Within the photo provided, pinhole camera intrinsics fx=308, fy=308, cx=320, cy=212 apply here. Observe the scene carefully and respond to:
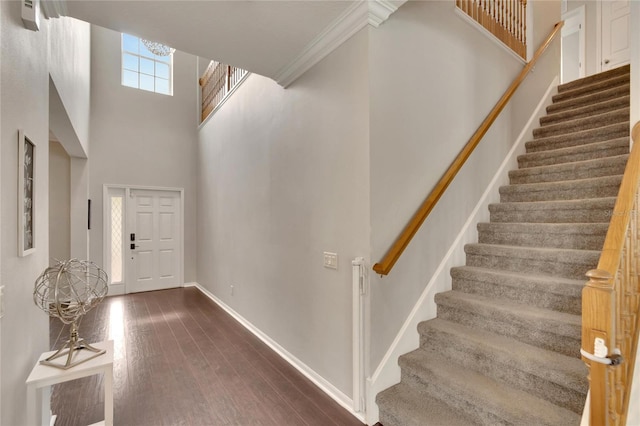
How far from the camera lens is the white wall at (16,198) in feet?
4.16

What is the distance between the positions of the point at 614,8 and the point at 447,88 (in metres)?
4.81

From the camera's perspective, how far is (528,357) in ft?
5.99

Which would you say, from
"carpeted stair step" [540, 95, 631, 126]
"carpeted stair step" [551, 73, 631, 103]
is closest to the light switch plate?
"carpeted stair step" [540, 95, 631, 126]

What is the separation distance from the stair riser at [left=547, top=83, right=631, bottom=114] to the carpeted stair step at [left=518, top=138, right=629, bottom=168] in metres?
1.01

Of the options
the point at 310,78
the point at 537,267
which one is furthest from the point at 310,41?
the point at 537,267

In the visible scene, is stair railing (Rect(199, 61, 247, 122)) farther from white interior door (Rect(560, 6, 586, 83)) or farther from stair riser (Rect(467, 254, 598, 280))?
white interior door (Rect(560, 6, 586, 83))

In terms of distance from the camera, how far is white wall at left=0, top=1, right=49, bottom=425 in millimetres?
1267

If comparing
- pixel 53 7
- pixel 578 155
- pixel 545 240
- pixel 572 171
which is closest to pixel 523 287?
pixel 545 240

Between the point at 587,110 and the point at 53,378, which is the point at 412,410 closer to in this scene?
the point at 53,378

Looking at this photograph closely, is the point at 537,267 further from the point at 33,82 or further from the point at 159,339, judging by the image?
the point at 159,339

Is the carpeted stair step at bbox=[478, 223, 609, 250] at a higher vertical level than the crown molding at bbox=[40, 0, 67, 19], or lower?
lower

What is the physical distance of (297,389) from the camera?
8.07ft

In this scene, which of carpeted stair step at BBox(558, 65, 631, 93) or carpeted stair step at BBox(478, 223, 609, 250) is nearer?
carpeted stair step at BBox(478, 223, 609, 250)

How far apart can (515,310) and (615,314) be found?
2.92 ft
